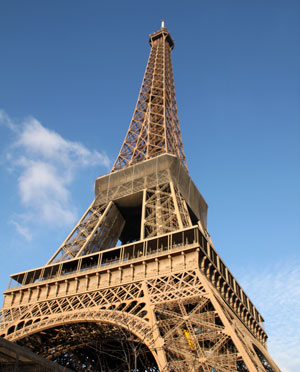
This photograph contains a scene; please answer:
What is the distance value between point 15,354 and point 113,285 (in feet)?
39.6

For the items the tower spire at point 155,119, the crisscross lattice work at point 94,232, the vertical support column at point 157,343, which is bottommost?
the vertical support column at point 157,343

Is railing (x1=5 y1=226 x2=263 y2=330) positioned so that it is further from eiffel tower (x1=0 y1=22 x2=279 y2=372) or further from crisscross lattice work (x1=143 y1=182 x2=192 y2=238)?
crisscross lattice work (x1=143 y1=182 x2=192 y2=238)

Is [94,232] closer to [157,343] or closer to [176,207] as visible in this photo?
[176,207]

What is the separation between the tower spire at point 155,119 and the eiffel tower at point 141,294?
1543 mm

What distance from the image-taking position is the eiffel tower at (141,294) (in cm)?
2089

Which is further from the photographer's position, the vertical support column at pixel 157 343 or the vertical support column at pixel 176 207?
the vertical support column at pixel 176 207

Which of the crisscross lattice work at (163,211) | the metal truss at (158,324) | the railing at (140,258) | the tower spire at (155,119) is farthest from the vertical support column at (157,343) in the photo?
the tower spire at (155,119)

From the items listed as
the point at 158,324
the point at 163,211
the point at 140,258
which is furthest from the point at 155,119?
the point at 158,324

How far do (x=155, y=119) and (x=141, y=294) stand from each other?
26.1m

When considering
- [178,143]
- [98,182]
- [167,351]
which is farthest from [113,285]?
[178,143]

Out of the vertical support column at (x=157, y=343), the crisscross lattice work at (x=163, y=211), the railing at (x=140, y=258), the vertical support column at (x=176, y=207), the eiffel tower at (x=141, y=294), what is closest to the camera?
the vertical support column at (x=157, y=343)

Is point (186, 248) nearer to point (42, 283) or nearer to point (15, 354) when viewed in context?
point (42, 283)

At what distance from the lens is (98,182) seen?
1566 inches

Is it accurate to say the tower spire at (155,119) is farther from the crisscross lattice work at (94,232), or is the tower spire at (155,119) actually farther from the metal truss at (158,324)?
the metal truss at (158,324)
